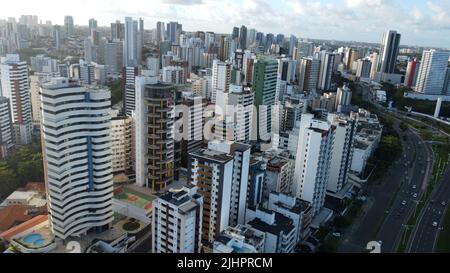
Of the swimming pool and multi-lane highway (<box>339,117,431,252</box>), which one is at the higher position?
the swimming pool

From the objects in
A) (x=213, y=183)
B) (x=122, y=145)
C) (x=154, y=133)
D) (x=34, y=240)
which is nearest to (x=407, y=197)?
(x=213, y=183)

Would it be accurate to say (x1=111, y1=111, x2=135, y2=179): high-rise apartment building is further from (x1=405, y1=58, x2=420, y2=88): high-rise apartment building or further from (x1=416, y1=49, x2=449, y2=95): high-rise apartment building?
(x1=405, y1=58, x2=420, y2=88): high-rise apartment building

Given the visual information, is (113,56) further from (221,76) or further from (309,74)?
(309,74)

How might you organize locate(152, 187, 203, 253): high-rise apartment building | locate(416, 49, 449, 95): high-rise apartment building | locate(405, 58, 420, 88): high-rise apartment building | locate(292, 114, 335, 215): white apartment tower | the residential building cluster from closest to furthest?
1. locate(152, 187, 203, 253): high-rise apartment building
2. the residential building cluster
3. locate(292, 114, 335, 215): white apartment tower
4. locate(416, 49, 449, 95): high-rise apartment building
5. locate(405, 58, 420, 88): high-rise apartment building

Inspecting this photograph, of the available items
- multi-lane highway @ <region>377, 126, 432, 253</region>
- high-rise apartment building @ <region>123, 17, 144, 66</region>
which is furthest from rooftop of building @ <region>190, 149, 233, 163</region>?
high-rise apartment building @ <region>123, 17, 144, 66</region>

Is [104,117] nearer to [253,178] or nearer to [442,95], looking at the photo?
[253,178]
